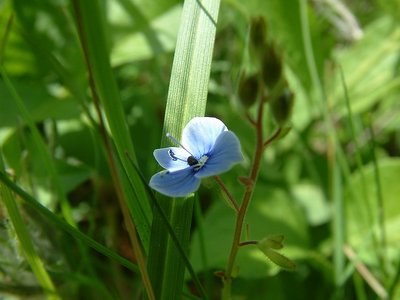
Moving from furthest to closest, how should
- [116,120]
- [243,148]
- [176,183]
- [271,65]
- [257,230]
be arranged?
[243,148] < [257,230] < [116,120] < [176,183] < [271,65]

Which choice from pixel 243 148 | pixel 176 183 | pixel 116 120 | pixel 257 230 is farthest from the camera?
pixel 243 148

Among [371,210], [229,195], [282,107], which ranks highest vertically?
[282,107]

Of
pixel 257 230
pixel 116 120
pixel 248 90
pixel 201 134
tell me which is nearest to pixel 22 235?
pixel 116 120

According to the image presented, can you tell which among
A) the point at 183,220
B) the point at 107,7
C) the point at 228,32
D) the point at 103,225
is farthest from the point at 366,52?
the point at 183,220

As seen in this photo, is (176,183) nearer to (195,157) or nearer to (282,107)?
(195,157)

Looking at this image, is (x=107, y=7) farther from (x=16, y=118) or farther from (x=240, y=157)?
(x=240, y=157)

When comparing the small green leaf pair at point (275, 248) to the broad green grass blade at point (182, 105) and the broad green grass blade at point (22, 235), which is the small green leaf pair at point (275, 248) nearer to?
the broad green grass blade at point (182, 105)

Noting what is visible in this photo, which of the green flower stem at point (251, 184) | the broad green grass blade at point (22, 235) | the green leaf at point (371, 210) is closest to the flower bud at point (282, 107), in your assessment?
the green flower stem at point (251, 184)
